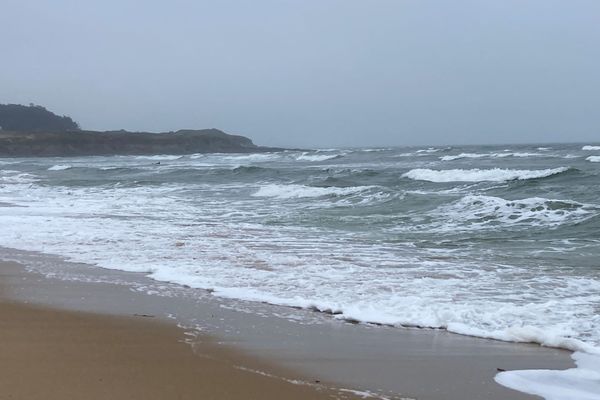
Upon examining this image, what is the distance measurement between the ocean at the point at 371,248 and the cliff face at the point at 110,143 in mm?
59303

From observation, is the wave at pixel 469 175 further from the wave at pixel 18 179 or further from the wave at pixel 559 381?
the wave at pixel 559 381

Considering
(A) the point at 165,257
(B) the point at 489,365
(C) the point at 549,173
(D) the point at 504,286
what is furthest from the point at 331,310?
(C) the point at 549,173

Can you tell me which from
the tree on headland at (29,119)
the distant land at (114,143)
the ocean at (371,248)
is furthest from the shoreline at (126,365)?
the tree on headland at (29,119)

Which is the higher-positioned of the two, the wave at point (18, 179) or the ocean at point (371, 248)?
the wave at point (18, 179)

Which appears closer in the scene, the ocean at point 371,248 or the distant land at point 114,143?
the ocean at point 371,248

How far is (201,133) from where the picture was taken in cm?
9025

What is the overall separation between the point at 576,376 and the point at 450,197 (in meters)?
13.4

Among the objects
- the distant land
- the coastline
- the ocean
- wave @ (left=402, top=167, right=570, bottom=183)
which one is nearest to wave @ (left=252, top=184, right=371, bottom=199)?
the ocean

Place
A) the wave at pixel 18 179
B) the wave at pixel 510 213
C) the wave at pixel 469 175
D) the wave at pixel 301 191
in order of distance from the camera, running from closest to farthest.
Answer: the wave at pixel 510 213
the wave at pixel 301 191
the wave at pixel 469 175
the wave at pixel 18 179

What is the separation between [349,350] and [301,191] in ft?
54.9

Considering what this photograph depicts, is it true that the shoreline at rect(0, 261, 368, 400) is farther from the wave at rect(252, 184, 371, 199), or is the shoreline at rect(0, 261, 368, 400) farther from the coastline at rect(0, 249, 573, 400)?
the wave at rect(252, 184, 371, 199)

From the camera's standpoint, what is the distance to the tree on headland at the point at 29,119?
4001 inches

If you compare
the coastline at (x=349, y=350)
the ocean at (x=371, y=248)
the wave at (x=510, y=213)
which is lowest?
the coastline at (x=349, y=350)

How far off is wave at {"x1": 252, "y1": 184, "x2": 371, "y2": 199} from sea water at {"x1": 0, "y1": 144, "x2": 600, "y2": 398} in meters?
0.25
